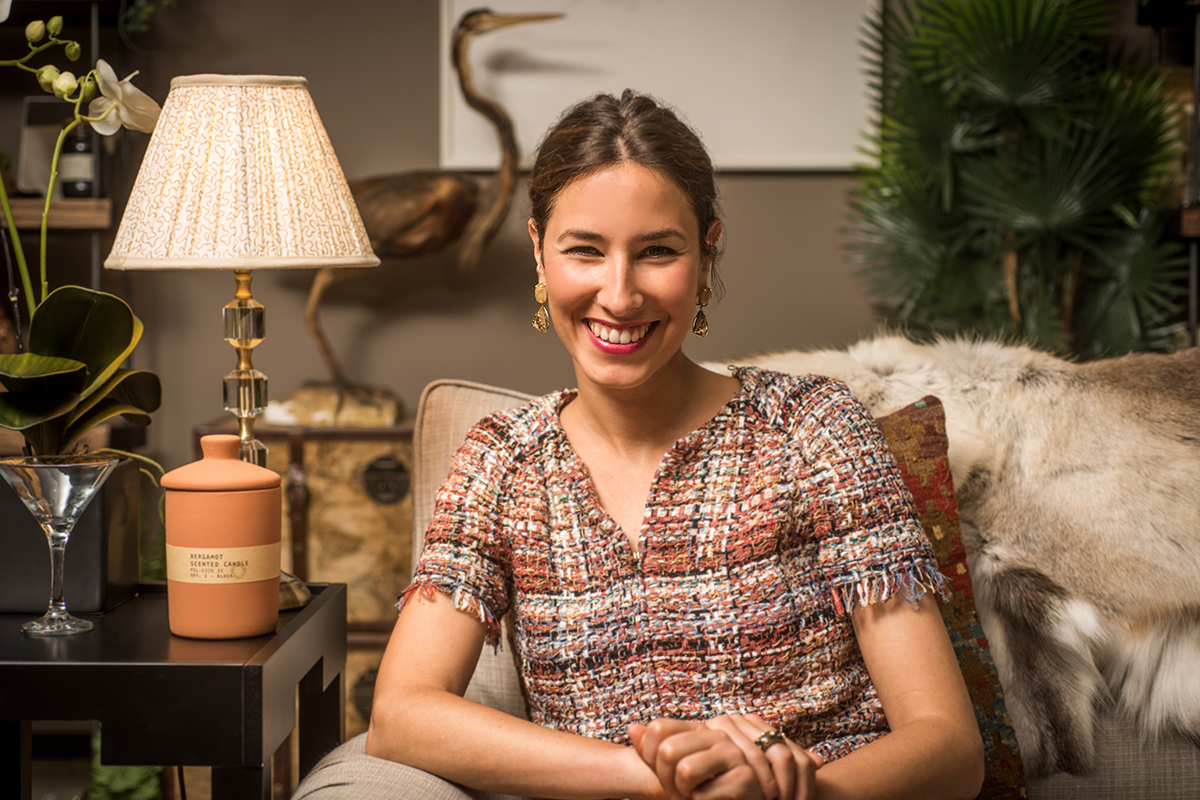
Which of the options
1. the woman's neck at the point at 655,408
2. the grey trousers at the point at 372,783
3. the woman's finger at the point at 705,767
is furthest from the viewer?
the woman's neck at the point at 655,408

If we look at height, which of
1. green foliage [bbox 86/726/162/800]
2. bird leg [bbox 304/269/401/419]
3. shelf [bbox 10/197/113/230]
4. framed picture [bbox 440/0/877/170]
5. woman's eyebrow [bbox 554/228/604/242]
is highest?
framed picture [bbox 440/0/877/170]

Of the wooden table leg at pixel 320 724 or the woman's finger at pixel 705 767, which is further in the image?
→ the wooden table leg at pixel 320 724

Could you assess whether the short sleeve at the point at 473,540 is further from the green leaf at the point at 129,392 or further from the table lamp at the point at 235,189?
the green leaf at the point at 129,392

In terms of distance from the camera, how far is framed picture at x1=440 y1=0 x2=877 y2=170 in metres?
2.70

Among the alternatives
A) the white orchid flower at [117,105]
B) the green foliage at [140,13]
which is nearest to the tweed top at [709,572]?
the white orchid flower at [117,105]

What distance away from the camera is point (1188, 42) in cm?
259

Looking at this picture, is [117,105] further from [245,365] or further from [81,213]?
[81,213]

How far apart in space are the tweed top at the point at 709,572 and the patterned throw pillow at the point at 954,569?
0.22 meters

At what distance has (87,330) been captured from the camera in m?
1.29

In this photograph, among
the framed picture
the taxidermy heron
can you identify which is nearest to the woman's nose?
the taxidermy heron

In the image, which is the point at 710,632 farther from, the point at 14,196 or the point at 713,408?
the point at 14,196

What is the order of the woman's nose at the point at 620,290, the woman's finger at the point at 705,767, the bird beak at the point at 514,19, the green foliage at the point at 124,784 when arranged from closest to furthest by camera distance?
the woman's finger at the point at 705,767
the woman's nose at the point at 620,290
the green foliage at the point at 124,784
the bird beak at the point at 514,19

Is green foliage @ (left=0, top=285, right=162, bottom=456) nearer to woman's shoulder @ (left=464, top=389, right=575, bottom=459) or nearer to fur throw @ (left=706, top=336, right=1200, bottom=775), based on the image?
woman's shoulder @ (left=464, top=389, right=575, bottom=459)

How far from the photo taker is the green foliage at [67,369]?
1.20 metres
